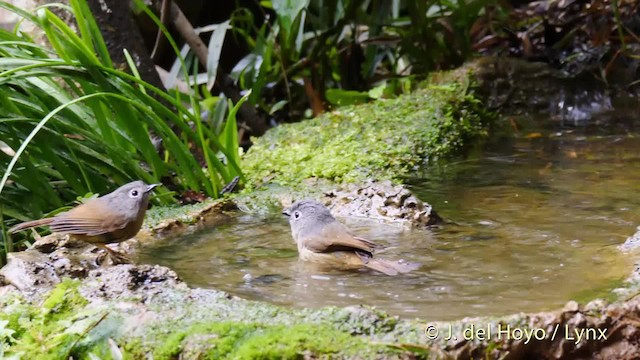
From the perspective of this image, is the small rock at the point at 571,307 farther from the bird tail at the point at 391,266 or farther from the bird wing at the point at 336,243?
the bird wing at the point at 336,243

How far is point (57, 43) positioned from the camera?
3.99 meters

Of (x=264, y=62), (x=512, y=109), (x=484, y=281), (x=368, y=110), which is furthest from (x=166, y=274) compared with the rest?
(x=512, y=109)

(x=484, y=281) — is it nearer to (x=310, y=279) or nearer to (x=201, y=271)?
(x=310, y=279)

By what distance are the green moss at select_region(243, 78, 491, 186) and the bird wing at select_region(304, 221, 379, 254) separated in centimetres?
115

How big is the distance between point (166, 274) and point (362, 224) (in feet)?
3.85

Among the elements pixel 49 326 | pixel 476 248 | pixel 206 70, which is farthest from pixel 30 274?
pixel 206 70

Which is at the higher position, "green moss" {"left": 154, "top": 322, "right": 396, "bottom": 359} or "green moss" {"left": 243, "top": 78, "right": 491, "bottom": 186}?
"green moss" {"left": 154, "top": 322, "right": 396, "bottom": 359}

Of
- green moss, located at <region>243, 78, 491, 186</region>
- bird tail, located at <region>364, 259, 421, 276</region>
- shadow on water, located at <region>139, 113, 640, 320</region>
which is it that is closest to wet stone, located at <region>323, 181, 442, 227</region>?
shadow on water, located at <region>139, 113, 640, 320</region>

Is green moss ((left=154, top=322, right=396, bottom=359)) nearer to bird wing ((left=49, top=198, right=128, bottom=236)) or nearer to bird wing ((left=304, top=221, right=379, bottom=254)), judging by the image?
bird wing ((left=304, top=221, right=379, bottom=254))

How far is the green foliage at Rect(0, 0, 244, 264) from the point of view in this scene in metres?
3.84

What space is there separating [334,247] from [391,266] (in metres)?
0.23

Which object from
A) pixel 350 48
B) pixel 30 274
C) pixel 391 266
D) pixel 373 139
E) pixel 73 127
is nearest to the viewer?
pixel 30 274

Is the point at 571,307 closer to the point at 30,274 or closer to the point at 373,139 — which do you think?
the point at 30,274

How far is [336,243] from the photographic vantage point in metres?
3.00
